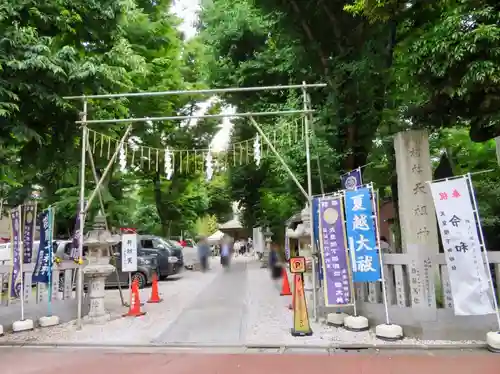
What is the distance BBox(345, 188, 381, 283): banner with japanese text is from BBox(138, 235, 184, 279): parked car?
9.93 meters

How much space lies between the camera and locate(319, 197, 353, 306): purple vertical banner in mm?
7344

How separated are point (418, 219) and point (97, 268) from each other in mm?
6441

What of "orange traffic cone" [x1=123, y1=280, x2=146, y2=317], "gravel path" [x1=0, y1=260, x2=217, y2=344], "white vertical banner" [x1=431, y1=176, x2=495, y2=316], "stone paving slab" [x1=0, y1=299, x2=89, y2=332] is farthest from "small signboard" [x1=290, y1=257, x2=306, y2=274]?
"stone paving slab" [x1=0, y1=299, x2=89, y2=332]

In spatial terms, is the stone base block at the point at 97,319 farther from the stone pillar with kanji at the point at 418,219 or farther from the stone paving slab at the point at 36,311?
the stone pillar with kanji at the point at 418,219

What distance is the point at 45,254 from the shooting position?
808 cm

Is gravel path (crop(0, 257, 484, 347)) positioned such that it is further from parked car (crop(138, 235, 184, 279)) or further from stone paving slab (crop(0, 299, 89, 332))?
parked car (crop(138, 235, 184, 279))

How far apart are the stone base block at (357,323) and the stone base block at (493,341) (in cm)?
189

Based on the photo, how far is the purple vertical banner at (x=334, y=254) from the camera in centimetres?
A: 734

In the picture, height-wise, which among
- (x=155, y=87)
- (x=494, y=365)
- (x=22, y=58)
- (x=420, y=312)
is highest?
(x=155, y=87)

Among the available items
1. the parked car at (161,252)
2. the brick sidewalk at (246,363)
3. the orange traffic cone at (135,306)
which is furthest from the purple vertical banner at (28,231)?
the parked car at (161,252)

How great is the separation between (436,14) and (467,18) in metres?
3.51

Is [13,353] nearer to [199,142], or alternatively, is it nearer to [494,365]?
[494,365]

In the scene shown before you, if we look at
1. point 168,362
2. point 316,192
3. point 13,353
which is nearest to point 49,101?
A: point 13,353

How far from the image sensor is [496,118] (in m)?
6.36
